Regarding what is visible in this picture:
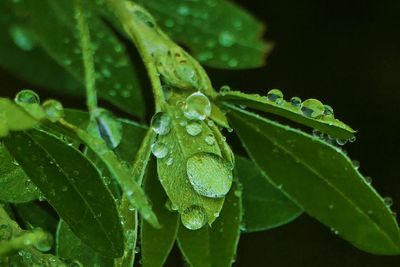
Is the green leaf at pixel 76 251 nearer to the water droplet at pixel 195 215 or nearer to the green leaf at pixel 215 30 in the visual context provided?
the water droplet at pixel 195 215

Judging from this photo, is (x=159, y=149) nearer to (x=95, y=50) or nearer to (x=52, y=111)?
(x=52, y=111)

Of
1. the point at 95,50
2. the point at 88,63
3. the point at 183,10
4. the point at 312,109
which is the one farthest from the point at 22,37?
the point at 312,109

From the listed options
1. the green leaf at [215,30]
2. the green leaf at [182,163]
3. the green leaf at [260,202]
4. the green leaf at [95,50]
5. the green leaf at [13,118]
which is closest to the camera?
the green leaf at [13,118]

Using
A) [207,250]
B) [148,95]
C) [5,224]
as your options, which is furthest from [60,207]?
[148,95]

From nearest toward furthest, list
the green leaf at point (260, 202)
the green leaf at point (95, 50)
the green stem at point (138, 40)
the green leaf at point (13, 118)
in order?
the green leaf at point (13, 118), the green stem at point (138, 40), the green leaf at point (260, 202), the green leaf at point (95, 50)

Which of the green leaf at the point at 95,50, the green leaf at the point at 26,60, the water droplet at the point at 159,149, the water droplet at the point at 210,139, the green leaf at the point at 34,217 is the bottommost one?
the green leaf at the point at 34,217

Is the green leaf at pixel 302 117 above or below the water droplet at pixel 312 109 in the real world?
below

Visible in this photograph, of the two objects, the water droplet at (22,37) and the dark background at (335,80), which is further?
the dark background at (335,80)

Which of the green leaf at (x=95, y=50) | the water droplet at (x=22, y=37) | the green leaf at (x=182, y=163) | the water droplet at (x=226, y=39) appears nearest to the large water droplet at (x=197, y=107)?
the green leaf at (x=182, y=163)
